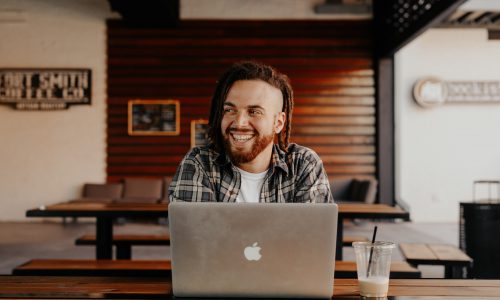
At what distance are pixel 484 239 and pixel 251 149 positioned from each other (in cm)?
326

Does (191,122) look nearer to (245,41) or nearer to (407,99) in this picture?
(245,41)

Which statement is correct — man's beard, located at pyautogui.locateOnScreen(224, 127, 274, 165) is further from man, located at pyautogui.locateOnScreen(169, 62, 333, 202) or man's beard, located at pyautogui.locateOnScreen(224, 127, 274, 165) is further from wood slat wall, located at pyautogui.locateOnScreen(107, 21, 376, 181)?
wood slat wall, located at pyautogui.locateOnScreen(107, 21, 376, 181)

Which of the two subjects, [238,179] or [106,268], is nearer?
[238,179]

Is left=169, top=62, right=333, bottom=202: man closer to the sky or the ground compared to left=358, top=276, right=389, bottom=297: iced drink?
closer to the sky

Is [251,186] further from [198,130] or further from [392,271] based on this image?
[198,130]

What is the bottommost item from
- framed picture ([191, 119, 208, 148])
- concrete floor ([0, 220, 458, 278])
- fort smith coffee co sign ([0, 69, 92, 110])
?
concrete floor ([0, 220, 458, 278])

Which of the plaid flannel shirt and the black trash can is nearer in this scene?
the plaid flannel shirt

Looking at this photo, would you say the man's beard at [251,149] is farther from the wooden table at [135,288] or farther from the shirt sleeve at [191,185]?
the wooden table at [135,288]

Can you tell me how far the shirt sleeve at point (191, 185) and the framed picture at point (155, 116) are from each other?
6.35m

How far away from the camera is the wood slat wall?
8102 millimetres

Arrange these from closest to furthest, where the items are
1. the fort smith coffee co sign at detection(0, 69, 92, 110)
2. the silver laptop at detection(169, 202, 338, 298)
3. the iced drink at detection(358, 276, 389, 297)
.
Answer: the silver laptop at detection(169, 202, 338, 298) → the iced drink at detection(358, 276, 389, 297) → the fort smith coffee co sign at detection(0, 69, 92, 110)

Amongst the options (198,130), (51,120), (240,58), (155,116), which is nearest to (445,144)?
(240,58)

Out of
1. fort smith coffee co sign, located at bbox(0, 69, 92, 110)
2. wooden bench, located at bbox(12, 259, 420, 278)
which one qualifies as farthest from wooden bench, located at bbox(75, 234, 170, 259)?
fort smith coffee co sign, located at bbox(0, 69, 92, 110)

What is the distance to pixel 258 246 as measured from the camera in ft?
3.72
